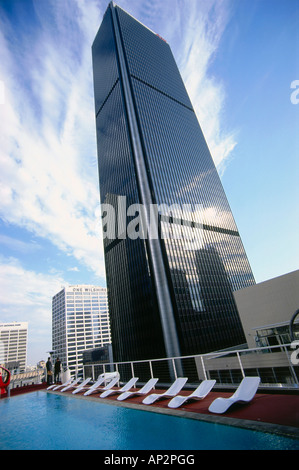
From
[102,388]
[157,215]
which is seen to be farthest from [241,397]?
[157,215]

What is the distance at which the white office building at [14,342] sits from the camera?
157 metres

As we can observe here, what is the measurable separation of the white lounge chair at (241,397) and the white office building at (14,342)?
194m

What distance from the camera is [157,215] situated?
176ft

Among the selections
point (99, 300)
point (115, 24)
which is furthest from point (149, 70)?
point (99, 300)

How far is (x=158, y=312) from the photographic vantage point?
47.6 m

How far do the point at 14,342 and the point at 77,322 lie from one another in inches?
2536

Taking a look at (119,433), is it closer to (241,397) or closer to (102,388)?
(241,397)

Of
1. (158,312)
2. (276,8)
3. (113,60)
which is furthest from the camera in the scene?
(113,60)

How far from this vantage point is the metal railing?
7180 mm

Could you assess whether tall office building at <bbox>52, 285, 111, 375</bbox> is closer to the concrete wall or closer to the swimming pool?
the concrete wall

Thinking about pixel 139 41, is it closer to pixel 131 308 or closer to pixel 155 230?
pixel 155 230

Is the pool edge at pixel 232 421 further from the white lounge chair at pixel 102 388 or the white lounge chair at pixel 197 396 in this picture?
the white lounge chair at pixel 102 388

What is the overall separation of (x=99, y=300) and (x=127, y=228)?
11074 cm
